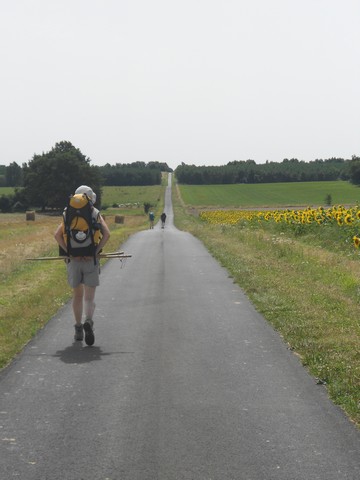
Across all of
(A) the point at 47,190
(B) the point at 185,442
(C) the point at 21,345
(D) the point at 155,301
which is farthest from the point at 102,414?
(A) the point at 47,190

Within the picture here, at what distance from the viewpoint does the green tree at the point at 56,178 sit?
9231 centimetres

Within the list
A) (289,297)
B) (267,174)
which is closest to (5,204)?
(289,297)

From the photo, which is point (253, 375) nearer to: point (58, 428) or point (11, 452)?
point (58, 428)

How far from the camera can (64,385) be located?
6492 millimetres

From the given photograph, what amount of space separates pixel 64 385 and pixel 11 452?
1.73m

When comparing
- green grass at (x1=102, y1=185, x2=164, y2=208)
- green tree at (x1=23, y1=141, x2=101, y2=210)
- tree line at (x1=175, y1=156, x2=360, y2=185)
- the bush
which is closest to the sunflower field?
green tree at (x1=23, y1=141, x2=101, y2=210)

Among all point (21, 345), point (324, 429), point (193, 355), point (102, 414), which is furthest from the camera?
point (21, 345)

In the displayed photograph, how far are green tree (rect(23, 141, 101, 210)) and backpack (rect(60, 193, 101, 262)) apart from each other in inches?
3289

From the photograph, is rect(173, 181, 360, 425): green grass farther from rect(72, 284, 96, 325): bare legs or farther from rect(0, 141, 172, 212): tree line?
rect(0, 141, 172, 212): tree line

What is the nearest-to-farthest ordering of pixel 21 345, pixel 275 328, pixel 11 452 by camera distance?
1. pixel 11 452
2. pixel 21 345
3. pixel 275 328

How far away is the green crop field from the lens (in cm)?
11162

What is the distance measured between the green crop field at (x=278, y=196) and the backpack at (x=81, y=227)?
325 feet

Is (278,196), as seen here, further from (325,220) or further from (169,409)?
(169,409)

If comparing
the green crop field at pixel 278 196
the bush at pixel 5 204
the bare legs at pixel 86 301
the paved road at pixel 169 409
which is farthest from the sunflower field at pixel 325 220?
the green crop field at pixel 278 196
